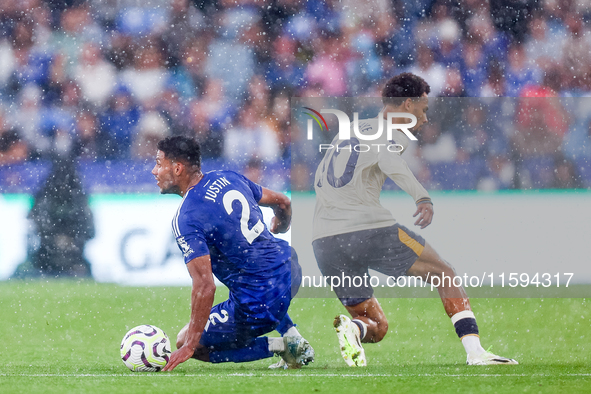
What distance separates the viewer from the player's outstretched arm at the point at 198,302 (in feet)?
12.4

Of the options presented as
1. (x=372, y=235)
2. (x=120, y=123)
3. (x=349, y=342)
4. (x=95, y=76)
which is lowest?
(x=349, y=342)

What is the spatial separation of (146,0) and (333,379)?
7616mm

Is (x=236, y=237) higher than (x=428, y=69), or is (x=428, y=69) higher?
(x=428, y=69)

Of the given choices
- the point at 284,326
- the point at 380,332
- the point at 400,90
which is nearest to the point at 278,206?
the point at 284,326

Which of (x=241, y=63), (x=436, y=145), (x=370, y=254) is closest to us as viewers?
(x=370, y=254)

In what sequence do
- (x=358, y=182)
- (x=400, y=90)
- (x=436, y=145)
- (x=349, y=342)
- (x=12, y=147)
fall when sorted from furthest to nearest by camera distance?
(x=12, y=147), (x=436, y=145), (x=400, y=90), (x=358, y=182), (x=349, y=342)

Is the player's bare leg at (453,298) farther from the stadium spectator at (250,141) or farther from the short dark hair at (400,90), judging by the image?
the stadium spectator at (250,141)

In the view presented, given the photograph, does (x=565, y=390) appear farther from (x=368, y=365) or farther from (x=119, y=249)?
(x=119, y=249)

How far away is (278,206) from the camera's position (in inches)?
183

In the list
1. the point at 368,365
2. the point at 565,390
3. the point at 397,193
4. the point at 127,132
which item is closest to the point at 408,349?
the point at 368,365

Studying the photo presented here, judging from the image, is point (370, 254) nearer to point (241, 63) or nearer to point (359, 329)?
point (359, 329)

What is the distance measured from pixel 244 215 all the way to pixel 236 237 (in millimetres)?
139

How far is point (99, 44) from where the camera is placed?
9.69 metres

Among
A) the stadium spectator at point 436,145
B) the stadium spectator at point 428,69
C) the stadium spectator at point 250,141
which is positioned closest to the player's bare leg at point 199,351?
the stadium spectator at point 436,145
